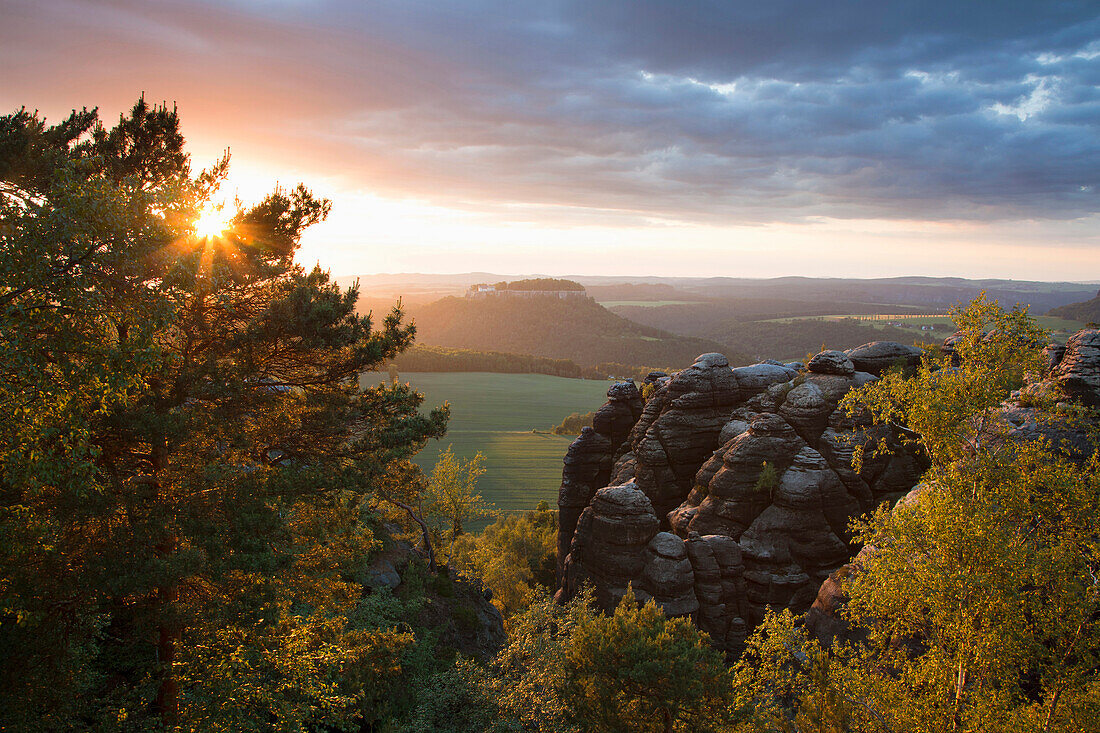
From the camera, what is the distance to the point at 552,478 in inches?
2972

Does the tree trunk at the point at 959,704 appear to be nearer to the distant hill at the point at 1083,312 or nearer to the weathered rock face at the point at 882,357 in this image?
the weathered rock face at the point at 882,357

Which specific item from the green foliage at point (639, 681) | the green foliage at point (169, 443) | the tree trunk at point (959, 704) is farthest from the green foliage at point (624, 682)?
the green foliage at point (169, 443)

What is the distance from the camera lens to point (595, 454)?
127ft

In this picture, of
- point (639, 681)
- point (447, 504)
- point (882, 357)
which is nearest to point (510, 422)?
point (447, 504)

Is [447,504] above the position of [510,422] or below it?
above

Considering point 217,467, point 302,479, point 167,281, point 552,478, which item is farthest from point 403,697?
point 552,478

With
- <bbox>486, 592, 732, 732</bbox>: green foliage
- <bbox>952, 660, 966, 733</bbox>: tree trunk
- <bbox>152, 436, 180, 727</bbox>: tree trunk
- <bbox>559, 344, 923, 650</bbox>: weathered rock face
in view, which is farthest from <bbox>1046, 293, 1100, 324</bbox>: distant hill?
<bbox>152, 436, 180, 727</bbox>: tree trunk

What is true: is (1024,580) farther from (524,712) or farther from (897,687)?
(524,712)

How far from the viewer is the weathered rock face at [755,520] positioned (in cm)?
2578

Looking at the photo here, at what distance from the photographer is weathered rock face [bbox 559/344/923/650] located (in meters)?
25.8

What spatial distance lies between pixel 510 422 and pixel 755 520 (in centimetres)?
8323

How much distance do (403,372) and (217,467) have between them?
12827cm

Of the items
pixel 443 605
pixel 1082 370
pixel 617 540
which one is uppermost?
pixel 1082 370

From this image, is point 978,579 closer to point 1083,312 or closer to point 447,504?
point 447,504
